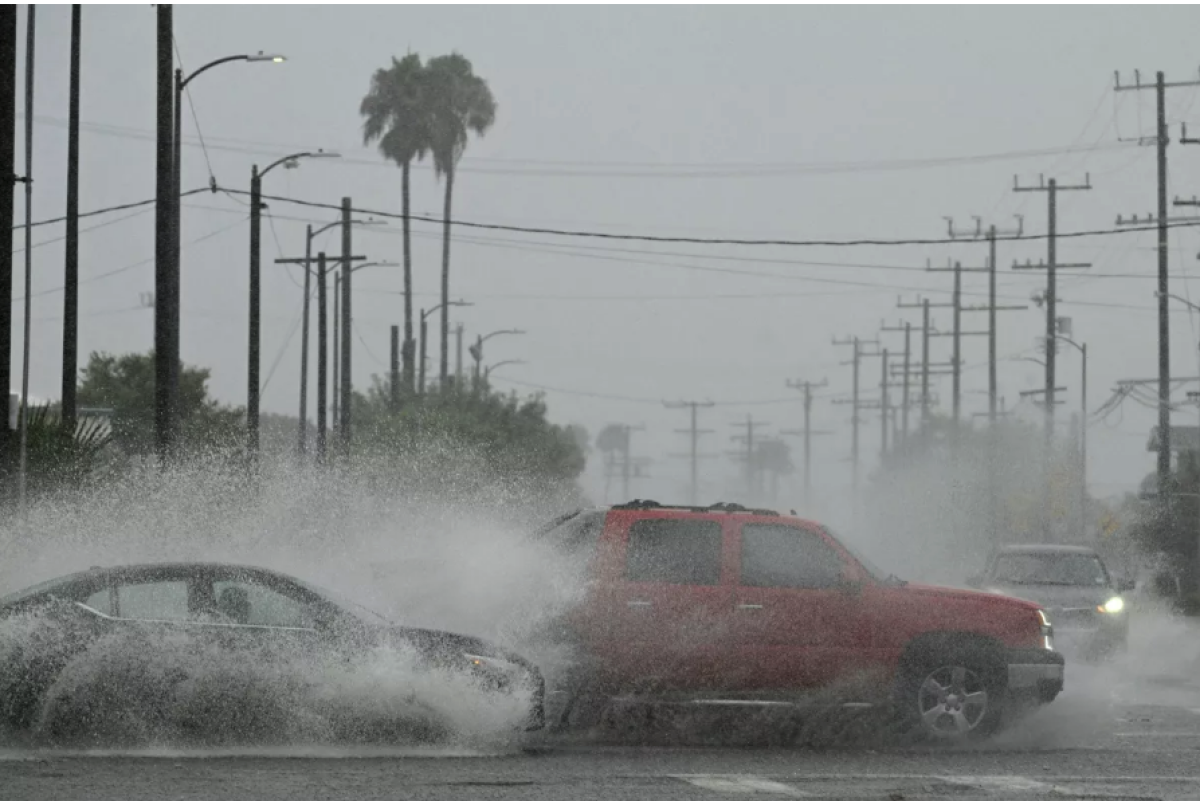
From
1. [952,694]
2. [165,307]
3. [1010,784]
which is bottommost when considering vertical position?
[1010,784]

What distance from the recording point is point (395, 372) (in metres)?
64.5

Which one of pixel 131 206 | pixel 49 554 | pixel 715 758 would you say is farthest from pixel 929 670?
pixel 131 206

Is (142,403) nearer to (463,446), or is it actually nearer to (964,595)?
(463,446)

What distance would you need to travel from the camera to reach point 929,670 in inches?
577

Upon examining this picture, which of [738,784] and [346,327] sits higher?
[346,327]

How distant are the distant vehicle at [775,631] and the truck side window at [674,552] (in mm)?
11

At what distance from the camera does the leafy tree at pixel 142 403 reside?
40.3 metres

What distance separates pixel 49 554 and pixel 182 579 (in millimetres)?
9432

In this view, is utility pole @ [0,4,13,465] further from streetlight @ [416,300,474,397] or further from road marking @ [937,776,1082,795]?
streetlight @ [416,300,474,397]

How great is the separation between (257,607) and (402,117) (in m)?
61.0

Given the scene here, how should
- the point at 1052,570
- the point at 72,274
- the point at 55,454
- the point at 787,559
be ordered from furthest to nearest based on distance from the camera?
1. the point at 72,274
2. the point at 1052,570
3. the point at 55,454
4. the point at 787,559

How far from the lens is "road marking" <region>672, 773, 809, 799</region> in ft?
38.5

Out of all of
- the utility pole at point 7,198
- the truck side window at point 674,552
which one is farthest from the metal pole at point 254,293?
the truck side window at point 674,552

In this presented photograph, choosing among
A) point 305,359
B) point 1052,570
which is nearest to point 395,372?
point 305,359
